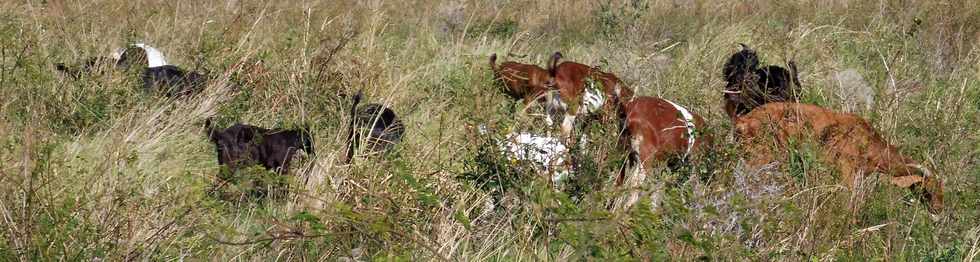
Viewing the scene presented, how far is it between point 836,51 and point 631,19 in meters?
1.83

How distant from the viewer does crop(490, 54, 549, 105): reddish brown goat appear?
6.80 metres

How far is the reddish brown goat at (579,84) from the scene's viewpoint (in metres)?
5.63

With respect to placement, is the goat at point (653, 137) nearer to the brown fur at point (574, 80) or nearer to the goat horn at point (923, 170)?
the brown fur at point (574, 80)

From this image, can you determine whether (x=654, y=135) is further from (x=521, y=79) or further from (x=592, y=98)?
(x=521, y=79)

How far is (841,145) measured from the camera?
5.43 metres

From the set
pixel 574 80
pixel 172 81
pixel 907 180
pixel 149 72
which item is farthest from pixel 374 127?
pixel 907 180

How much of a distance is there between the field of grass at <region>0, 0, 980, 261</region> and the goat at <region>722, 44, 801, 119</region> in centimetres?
15

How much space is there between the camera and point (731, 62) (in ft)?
26.0

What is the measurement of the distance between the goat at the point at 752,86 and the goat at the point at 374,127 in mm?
1905

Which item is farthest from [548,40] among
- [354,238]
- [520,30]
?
[354,238]

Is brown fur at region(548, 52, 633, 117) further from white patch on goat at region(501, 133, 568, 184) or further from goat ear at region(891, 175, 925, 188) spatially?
goat ear at region(891, 175, 925, 188)

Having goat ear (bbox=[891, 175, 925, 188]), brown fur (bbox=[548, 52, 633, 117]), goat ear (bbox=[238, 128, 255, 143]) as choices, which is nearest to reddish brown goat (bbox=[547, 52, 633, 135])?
brown fur (bbox=[548, 52, 633, 117])

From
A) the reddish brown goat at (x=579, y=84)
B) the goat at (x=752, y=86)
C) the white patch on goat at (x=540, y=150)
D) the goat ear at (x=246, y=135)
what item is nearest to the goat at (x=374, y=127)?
the goat ear at (x=246, y=135)

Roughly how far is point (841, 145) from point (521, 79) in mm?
2195
